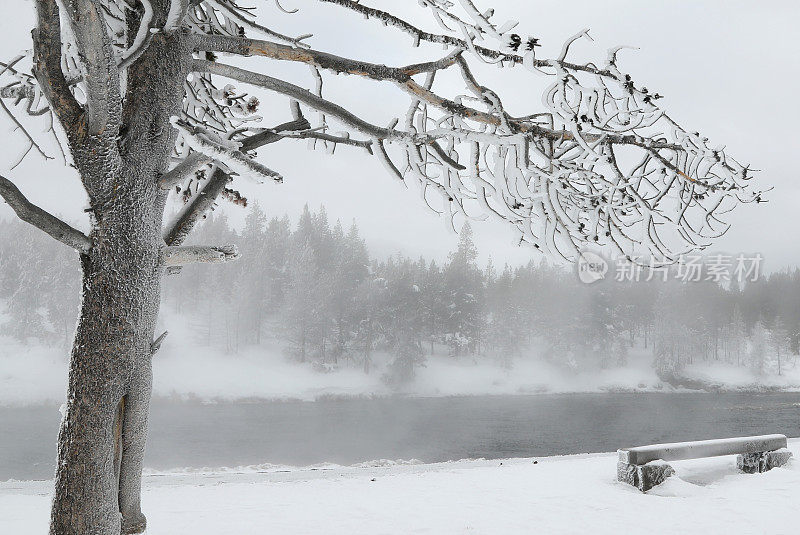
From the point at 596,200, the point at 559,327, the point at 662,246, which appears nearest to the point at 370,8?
the point at 596,200

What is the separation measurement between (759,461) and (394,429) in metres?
25.2

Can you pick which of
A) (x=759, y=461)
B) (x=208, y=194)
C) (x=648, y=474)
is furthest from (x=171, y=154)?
(x=759, y=461)

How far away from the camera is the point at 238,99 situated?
4219 mm

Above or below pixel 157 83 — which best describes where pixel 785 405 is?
below

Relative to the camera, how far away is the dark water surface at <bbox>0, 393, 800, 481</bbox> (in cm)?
2395

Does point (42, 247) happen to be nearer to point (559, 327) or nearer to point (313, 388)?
point (313, 388)

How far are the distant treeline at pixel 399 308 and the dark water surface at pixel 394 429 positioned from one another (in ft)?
52.1

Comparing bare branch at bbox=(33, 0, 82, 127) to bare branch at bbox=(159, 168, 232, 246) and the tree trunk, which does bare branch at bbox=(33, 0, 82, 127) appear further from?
bare branch at bbox=(159, 168, 232, 246)

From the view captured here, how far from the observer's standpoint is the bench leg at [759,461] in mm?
8305

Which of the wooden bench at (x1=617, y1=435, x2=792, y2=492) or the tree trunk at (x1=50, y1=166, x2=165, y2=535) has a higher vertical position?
the tree trunk at (x1=50, y1=166, x2=165, y2=535)

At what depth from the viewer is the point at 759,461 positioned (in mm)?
8305

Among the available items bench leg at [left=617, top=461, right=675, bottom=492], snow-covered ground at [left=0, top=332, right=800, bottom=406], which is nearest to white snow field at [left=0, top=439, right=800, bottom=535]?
bench leg at [left=617, top=461, right=675, bottom=492]

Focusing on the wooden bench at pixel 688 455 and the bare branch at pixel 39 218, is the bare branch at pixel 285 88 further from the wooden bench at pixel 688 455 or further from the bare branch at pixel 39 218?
the wooden bench at pixel 688 455

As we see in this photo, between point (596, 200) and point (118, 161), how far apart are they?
3.03m
